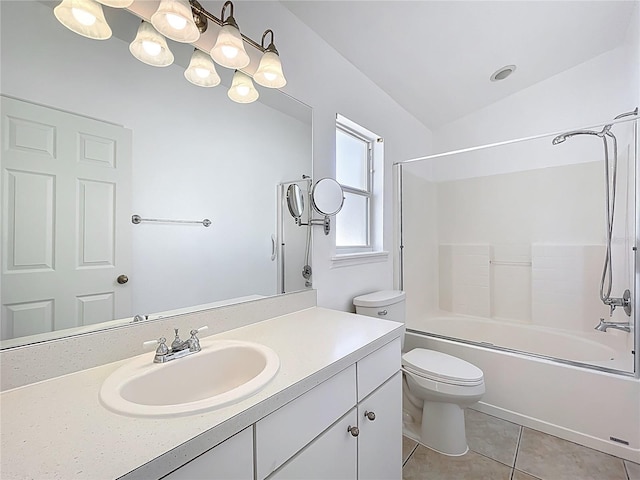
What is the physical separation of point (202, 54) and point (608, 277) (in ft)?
9.50

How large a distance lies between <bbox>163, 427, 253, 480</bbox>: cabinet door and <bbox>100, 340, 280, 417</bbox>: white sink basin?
0.25 feet

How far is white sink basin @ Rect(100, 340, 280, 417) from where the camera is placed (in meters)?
0.63

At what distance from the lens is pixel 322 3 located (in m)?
1.49

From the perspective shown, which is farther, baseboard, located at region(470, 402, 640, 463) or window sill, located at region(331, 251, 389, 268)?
window sill, located at region(331, 251, 389, 268)

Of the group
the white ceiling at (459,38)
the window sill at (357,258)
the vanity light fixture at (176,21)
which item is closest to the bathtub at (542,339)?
the window sill at (357,258)

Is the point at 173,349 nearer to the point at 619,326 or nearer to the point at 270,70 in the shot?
the point at 270,70

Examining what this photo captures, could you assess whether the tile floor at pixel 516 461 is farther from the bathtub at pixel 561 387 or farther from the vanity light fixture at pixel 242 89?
the vanity light fixture at pixel 242 89

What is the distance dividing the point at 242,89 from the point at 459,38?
1.48 m

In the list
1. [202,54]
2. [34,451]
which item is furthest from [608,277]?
[34,451]

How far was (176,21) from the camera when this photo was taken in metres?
0.97

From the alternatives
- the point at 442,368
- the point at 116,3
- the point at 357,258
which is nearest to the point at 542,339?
the point at 442,368

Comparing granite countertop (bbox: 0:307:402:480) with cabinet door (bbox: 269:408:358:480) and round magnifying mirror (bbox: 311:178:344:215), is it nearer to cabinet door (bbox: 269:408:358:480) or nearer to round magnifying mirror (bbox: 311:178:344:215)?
cabinet door (bbox: 269:408:358:480)

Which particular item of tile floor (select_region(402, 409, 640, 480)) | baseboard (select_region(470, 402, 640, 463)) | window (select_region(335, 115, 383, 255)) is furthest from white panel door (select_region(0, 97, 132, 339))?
baseboard (select_region(470, 402, 640, 463))

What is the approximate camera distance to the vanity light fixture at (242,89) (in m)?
1.28
